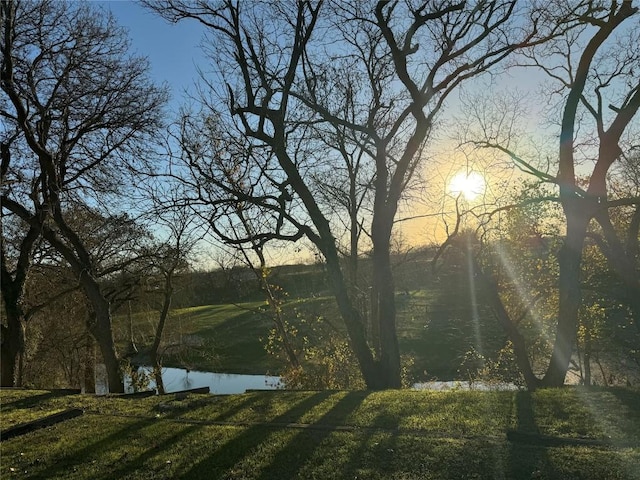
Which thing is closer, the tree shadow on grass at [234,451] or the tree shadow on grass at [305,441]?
the tree shadow on grass at [305,441]

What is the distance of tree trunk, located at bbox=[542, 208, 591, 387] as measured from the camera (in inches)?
412

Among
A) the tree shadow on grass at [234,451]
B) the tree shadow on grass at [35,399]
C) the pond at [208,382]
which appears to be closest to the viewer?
the tree shadow on grass at [234,451]

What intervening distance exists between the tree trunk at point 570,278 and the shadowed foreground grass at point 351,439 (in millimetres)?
3187

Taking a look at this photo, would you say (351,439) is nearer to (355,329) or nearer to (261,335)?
(355,329)

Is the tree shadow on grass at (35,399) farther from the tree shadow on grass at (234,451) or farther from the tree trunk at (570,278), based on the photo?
the tree trunk at (570,278)

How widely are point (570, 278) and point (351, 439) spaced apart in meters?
6.96

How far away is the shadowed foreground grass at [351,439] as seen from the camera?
4.76 m

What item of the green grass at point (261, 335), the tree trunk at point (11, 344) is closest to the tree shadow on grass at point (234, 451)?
the green grass at point (261, 335)

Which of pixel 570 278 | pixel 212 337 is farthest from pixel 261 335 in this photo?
pixel 570 278

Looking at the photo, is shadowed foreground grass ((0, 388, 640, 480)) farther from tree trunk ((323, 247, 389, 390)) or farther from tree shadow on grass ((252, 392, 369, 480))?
tree trunk ((323, 247, 389, 390))

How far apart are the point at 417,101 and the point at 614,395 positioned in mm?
6559

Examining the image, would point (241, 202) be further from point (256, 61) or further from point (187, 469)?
point (187, 469)

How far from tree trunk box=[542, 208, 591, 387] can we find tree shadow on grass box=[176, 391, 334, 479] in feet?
20.0

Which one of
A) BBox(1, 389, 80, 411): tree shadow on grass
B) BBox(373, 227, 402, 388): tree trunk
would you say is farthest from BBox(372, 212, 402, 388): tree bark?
BBox(1, 389, 80, 411): tree shadow on grass
